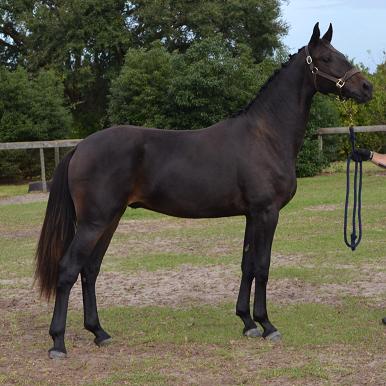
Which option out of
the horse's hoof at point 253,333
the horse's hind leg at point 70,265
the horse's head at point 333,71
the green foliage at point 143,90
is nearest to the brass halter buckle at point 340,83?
the horse's head at point 333,71

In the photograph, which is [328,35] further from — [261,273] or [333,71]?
[261,273]

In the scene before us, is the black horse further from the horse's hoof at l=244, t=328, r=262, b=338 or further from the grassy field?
the grassy field

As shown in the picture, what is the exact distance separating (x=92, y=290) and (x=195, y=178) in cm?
130

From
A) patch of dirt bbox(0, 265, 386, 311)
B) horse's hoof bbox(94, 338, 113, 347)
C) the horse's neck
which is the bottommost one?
patch of dirt bbox(0, 265, 386, 311)

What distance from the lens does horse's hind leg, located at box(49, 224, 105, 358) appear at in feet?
16.1

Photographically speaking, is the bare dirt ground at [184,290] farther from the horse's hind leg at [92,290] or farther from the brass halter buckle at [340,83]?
the brass halter buckle at [340,83]

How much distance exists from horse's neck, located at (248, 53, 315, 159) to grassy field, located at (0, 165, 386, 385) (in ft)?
5.39

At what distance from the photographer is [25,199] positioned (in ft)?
57.9

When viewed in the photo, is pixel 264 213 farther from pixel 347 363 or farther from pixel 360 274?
pixel 360 274

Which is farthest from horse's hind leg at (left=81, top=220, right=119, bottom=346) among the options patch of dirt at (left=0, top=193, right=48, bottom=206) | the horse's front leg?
patch of dirt at (left=0, top=193, right=48, bottom=206)

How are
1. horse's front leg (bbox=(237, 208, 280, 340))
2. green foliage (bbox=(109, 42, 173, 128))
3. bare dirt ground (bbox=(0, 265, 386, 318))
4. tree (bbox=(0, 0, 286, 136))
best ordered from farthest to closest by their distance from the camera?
1. tree (bbox=(0, 0, 286, 136))
2. green foliage (bbox=(109, 42, 173, 128))
3. bare dirt ground (bbox=(0, 265, 386, 318))
4. horse's front leg (bbox=(237, 208, 280, 340))

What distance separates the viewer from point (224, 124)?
5.38 meters

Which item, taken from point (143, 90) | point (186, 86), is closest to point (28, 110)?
point (143, 90)

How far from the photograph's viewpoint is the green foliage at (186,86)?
19.7 meters
